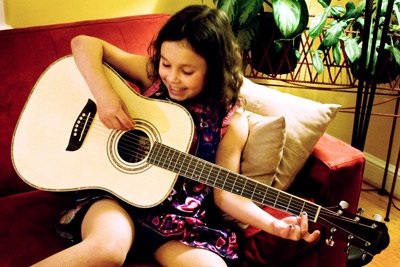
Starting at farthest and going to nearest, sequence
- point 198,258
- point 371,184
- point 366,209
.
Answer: point 371,184, point 366,209, point 198,258

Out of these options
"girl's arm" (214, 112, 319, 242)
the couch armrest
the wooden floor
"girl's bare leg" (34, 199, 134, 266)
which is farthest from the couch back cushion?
the wooden floor

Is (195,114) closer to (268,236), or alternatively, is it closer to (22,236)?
(268,236)

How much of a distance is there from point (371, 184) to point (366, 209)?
1.26ft

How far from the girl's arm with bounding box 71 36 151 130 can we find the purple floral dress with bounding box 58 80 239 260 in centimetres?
12

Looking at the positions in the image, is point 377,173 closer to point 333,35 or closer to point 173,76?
point 333,35

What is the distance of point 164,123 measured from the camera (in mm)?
1029

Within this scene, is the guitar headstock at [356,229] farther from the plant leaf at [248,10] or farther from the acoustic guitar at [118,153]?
the plant leaf at [248,10]

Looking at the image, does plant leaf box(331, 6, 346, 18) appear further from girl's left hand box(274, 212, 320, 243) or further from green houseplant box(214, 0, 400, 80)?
girl's left hand box(274, 212, 320, 243)

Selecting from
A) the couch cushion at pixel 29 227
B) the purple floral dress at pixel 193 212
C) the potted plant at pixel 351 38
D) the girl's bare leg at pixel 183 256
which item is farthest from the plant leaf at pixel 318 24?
the couch cushion at pixel 29 227

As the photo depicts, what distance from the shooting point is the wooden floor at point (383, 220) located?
174 cm

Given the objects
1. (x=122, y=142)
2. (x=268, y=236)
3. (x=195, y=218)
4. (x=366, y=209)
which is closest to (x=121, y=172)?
(x=122, y=142)

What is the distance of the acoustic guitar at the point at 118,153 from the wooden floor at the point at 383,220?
101cm

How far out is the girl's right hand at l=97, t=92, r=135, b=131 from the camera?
101 cm

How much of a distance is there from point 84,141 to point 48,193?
353mm
